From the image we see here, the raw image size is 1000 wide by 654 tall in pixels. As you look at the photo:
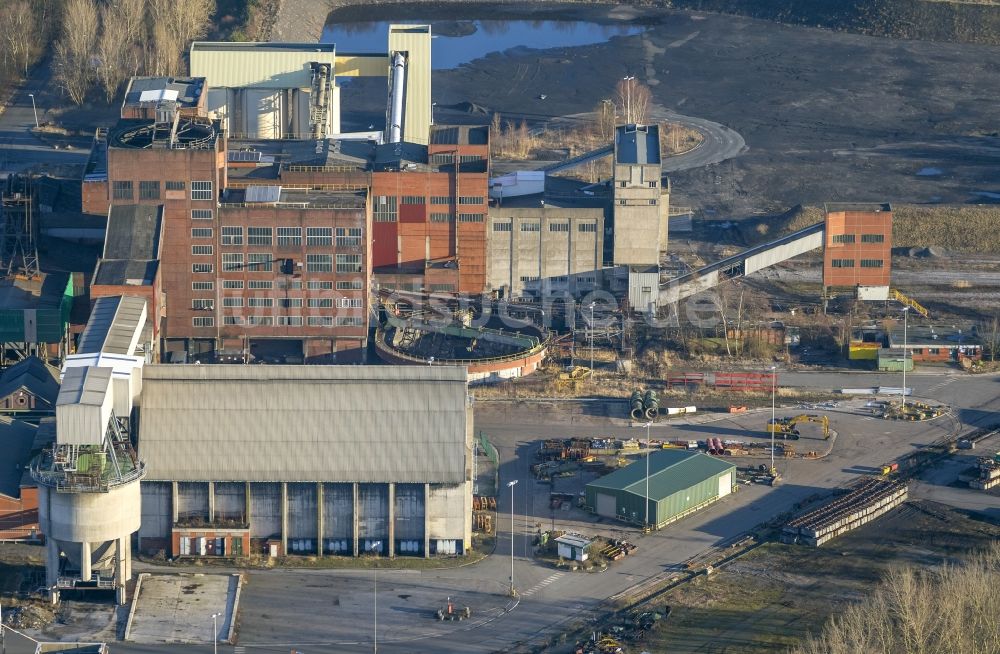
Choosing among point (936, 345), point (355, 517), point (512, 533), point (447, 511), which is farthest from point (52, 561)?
point (936, 345)

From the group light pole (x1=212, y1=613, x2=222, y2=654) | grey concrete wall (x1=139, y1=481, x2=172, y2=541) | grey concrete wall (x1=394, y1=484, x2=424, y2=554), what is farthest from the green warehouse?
light pole (x1=212, y1=613, x2=222, y2=654)

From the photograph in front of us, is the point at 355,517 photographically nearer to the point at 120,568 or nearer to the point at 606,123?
the point at 120,568

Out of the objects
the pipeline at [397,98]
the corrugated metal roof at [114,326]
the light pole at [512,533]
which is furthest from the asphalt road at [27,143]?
the light pole at [512,533]

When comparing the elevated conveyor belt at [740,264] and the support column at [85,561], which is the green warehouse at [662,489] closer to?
the support column at [85,561]

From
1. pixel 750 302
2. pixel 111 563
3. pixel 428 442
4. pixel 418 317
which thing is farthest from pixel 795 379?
pixel 111 563

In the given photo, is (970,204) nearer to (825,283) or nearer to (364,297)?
(825,283)
